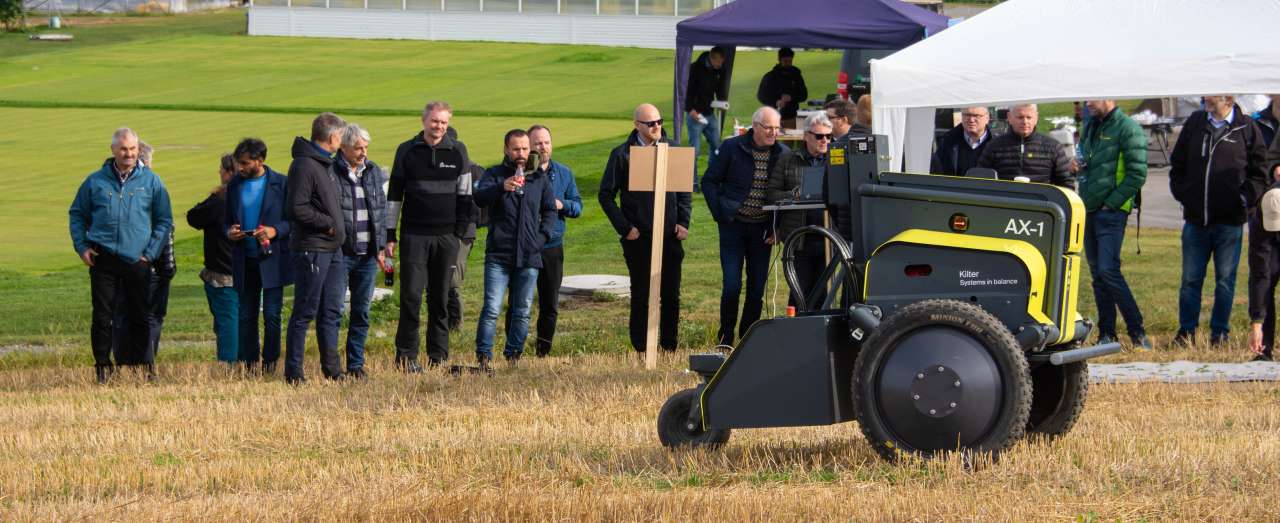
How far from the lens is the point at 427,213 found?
11195mm

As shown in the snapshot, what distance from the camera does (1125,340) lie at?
11781 mm

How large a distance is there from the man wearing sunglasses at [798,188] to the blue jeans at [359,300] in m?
2.80

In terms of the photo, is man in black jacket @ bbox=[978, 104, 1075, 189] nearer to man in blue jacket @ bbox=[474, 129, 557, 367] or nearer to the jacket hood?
man in blue jacket @ bbox=[474, 129, 557, 367]

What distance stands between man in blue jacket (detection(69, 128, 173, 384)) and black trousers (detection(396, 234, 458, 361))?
1.69 m

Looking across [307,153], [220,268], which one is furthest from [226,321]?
[307,153]

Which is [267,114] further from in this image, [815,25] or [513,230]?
[513,230]

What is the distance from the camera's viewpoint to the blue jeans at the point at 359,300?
11.1 meters

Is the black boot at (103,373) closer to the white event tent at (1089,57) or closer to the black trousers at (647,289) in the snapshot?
the black trousers at (647,289)

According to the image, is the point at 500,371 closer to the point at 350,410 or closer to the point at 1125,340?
the point at 350,410

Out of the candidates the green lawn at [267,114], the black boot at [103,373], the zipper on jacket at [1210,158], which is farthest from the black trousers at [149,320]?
the zipper on jacket at [1210,158]

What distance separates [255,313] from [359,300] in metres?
0.85

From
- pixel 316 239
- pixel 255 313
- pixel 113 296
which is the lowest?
pixel 255 313

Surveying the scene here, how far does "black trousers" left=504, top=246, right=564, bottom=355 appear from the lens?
38.2ft

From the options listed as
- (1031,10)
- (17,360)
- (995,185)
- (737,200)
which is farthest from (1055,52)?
(17,360)
